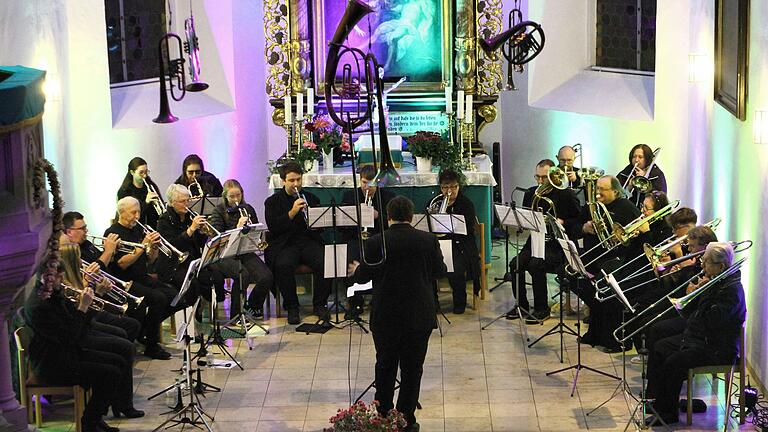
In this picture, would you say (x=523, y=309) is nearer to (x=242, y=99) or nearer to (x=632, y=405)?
(x=632, y=405)

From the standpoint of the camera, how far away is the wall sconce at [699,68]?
1209cm

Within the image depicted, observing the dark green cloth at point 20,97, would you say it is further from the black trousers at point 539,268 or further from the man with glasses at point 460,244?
the black trousers at point 539,268

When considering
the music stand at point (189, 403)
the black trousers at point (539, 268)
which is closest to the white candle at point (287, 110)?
the black trousers at point (539, 268)

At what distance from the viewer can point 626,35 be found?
610 inches

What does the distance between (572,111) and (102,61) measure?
5.75 m

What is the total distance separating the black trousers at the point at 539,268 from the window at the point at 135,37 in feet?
18.2

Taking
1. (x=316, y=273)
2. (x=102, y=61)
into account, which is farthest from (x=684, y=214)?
(x=102, y=61)

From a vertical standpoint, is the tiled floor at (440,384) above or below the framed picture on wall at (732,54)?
below

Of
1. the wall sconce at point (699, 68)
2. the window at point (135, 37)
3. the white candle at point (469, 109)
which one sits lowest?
the white candle at point (469, 109)

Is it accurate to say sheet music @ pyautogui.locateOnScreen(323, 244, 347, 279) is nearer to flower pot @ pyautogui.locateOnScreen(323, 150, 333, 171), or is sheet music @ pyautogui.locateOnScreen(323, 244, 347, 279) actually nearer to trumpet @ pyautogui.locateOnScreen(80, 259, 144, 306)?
trumpet @ pyautogui.locateOnScreen(80, 259, 144, 306)

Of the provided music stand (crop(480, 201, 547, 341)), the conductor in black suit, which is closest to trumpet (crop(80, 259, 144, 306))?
the conductor in black suit

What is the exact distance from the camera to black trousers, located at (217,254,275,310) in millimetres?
12086

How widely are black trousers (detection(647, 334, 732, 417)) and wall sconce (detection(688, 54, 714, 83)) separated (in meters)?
3.61

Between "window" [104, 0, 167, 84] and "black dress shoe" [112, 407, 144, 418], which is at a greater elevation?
"window" [104, 0, 167, 84]
